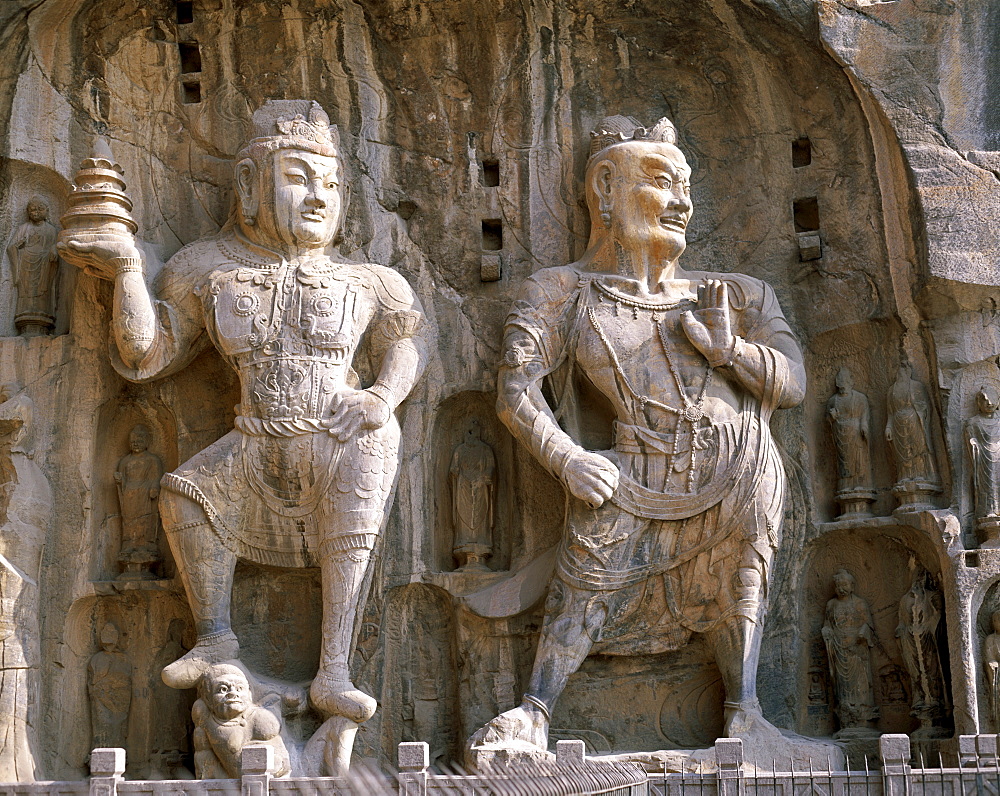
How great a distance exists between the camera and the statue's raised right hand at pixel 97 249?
830cm

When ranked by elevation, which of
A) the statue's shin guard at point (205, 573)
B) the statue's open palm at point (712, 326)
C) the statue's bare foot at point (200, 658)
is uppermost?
the statue's open palm at point (712, 326)

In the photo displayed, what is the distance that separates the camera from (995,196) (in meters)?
8.37

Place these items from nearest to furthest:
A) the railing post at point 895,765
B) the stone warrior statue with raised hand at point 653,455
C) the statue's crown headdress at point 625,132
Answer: the railing post at point 895,765 → the stone warrior statue with raised hand at point 653,455 → the statue's crown headdress at point 625,132

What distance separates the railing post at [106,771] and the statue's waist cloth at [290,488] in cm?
144

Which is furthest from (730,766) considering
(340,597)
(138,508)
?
(138,508)

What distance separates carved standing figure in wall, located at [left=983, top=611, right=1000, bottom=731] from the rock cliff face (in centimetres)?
3

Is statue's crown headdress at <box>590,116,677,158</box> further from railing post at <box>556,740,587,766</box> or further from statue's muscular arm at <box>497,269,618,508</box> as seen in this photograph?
railing post at <box>556,740,587,766</box>

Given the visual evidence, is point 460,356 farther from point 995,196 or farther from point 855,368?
point 995,196

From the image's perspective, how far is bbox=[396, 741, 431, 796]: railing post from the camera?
6.88 m

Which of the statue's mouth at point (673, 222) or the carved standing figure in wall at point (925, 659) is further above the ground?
the statue's mouth at point (673, 222)

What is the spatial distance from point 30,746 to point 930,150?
17.2 feet

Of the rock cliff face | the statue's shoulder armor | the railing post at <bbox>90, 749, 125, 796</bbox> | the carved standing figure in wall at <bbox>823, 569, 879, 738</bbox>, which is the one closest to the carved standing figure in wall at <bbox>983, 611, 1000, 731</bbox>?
the rock cliff face

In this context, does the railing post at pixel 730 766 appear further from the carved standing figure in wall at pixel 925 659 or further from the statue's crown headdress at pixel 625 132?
the statue's crown headdress at pixel 625 132

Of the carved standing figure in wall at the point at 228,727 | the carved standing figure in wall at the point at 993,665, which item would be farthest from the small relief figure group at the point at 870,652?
the carved standing figure in wall at the point at 228,727
